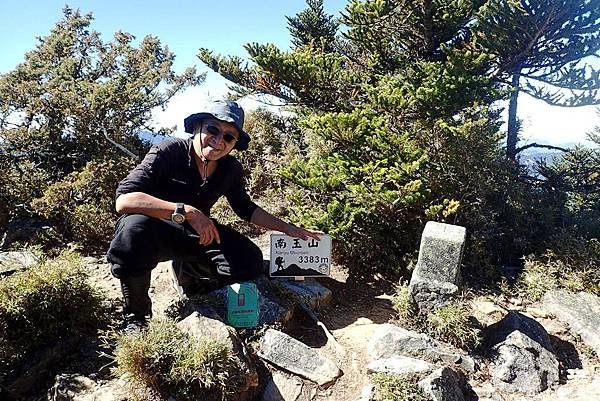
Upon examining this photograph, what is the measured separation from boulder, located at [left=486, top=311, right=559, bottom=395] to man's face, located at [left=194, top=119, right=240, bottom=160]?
3.10 meters

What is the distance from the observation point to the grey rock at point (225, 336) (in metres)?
3.13

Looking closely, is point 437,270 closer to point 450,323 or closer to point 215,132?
point 450,323

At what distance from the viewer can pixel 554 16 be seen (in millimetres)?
6465

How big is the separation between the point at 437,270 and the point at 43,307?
3516 millimetres

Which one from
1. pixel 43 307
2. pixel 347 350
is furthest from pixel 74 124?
pixel 347 350

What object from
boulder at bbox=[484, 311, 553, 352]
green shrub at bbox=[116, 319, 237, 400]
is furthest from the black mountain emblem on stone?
boulder at bbox=[484, 311, 553, 352]

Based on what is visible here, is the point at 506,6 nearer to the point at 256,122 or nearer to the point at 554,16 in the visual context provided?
the point at 554,16

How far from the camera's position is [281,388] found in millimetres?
3422

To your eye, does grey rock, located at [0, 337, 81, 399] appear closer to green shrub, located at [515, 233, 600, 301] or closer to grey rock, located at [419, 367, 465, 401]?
grey rock, located at [419, 367, 465, 401]

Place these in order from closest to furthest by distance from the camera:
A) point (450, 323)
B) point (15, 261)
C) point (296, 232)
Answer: point (450, 323) → point (296, 232) → point (15, 261)

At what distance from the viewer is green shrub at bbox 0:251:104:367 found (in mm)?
3250

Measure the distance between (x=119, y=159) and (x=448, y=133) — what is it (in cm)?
565

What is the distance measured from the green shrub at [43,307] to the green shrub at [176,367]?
2.77 feet

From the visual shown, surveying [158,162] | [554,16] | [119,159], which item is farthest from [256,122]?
[158,162]
